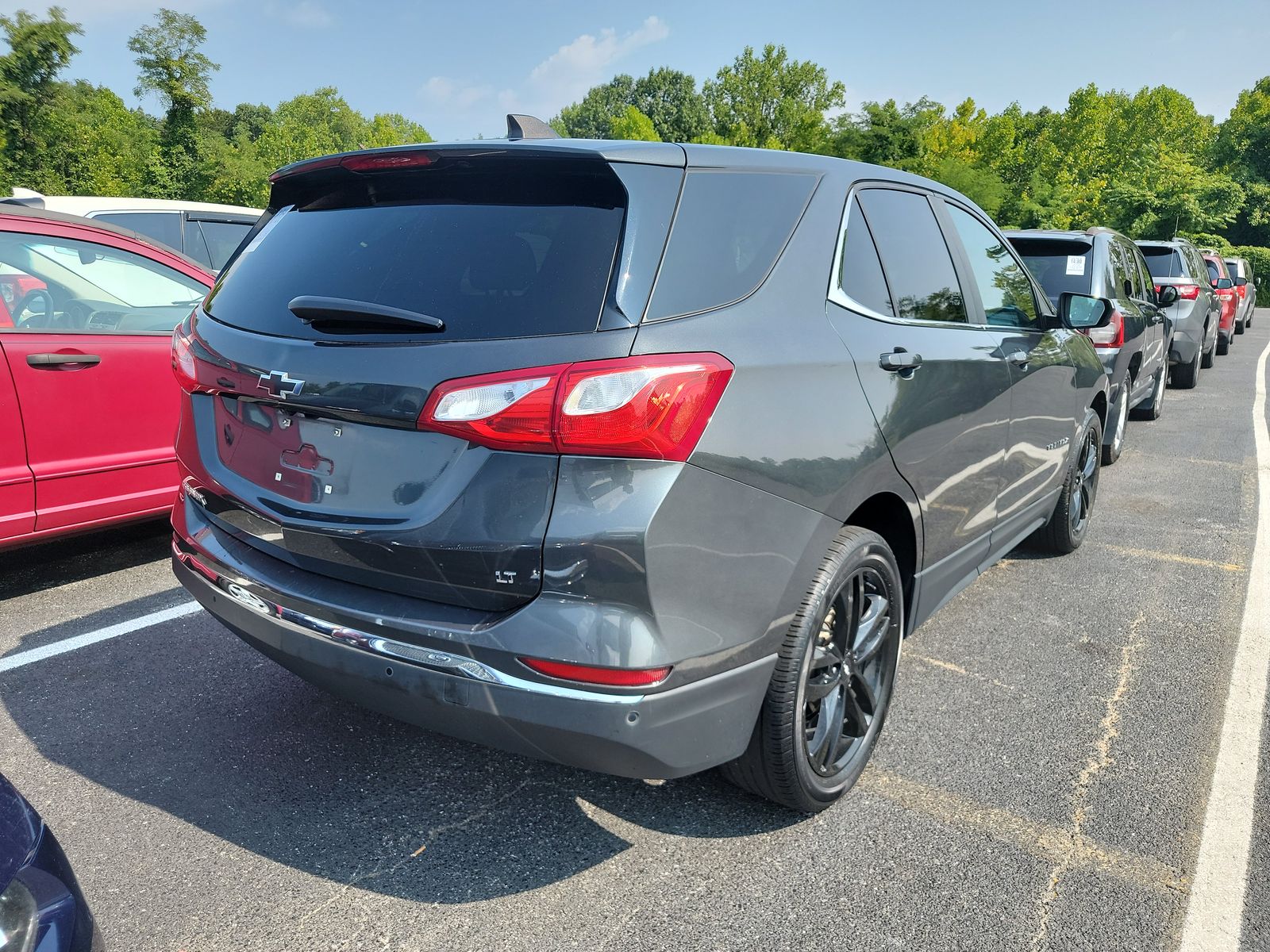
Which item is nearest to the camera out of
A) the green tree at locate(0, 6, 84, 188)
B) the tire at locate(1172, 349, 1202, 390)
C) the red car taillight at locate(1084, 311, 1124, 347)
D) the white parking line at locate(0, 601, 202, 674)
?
the white parking line at locate(0, 601, 202, 674)

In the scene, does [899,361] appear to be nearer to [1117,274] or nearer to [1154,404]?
[1117,274]

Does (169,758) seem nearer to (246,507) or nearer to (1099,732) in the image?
(246,507)

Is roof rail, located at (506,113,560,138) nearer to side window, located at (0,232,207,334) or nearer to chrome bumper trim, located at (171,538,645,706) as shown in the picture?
chrome bumper trim, located at (171,538,645,706)

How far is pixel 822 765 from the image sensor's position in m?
2.66

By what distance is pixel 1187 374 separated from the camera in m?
12.3

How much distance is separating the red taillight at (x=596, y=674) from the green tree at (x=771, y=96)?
91141 millimetres

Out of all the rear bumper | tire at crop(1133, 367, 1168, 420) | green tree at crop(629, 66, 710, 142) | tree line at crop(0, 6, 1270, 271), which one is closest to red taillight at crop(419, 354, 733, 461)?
Result: the rear bumper

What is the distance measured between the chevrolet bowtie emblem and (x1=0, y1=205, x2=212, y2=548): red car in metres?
2.20

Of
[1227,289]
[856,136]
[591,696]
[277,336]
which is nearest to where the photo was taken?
[591,696]

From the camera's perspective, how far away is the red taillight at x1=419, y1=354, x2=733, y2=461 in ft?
6.36

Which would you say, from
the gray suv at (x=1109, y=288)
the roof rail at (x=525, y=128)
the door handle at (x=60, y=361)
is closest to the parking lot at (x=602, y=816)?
the door handle at (x=60, y=361)

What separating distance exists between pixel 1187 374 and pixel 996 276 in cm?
1015

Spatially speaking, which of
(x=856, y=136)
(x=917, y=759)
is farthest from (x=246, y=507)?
(x=856, y=136)

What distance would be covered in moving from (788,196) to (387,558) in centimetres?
138
